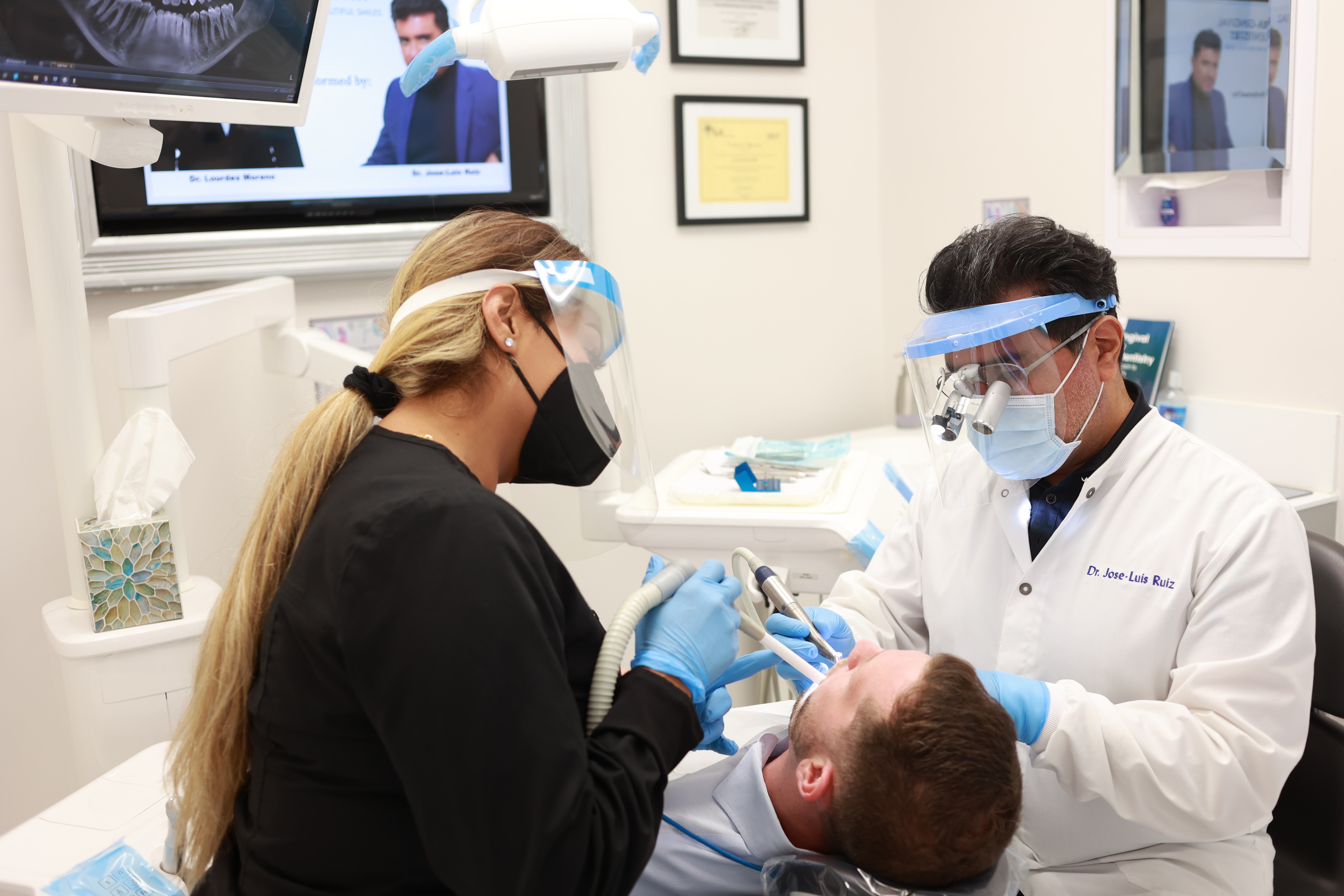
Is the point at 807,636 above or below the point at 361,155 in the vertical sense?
below

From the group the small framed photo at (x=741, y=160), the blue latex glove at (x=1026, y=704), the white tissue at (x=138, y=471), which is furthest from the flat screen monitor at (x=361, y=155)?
the blue latex glove at (x=1026, y=704)

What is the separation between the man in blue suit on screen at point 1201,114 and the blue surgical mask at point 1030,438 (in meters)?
1.01

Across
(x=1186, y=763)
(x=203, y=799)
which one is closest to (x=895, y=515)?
(x=1186, y=763)

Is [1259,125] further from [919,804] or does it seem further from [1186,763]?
[919,804]

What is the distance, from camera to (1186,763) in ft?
3.95

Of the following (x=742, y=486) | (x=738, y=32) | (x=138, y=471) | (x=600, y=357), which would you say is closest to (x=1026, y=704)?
(x=600, y=357)

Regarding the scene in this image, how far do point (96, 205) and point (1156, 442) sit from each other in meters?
1.98

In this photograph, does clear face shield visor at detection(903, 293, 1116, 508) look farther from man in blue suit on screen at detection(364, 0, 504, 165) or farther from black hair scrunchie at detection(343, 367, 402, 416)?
man in blue suit on screen at detection(364, 0, 504, 165)

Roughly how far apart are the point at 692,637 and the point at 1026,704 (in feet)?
1.41

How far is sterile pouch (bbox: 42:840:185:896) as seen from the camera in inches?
49.8

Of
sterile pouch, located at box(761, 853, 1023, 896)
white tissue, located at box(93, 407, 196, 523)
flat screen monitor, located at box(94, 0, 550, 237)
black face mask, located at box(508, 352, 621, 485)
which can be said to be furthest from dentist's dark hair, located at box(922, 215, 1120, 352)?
flat screen monitor, located at box(94, 0, 550, 237)

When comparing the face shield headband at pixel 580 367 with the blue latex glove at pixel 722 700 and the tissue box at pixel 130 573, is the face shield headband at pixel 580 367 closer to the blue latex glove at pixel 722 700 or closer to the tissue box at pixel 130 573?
the blue latex glove at pixel 722 700

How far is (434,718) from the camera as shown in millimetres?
851

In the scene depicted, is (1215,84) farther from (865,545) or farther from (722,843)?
(722,843)
